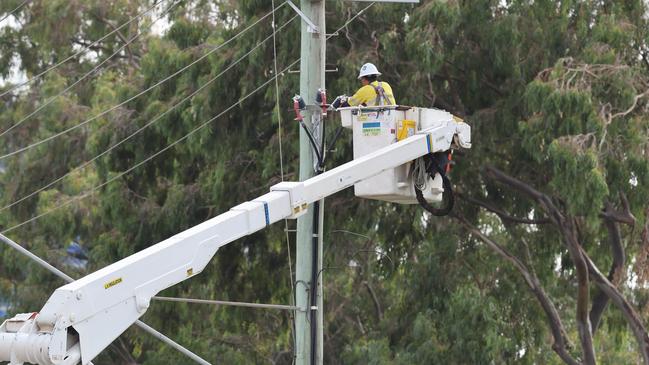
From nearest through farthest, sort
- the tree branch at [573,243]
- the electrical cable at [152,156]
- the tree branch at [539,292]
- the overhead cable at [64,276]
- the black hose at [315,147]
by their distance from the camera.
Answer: the overhead cable at [64,276] → the black hose at [315,147] → the electrical cable at [152,156] → the tree branch at [573,243] → the tree branch at [539,292]

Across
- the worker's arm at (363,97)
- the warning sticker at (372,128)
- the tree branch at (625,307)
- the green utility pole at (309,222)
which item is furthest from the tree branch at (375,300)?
the warning sticker at (372,128)

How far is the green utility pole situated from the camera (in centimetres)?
1666

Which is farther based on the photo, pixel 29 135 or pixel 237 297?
pixel 29 135

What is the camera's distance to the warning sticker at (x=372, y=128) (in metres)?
15.8

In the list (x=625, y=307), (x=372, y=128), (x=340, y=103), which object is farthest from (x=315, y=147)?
(x=625, y=307)

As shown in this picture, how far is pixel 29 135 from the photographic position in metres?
35.3

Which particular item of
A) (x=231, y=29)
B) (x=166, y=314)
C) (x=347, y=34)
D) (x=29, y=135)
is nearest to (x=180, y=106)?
(x=231, y=29)

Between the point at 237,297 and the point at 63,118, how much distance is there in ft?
24.9

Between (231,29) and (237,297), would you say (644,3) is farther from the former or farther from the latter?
(237,297)

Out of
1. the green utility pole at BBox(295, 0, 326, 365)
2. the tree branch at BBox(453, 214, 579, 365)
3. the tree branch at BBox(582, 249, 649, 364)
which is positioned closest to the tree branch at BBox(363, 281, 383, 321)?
the tree branch at BBox(453, 214, 579, 365)

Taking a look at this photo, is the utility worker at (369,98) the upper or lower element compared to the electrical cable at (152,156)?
lower

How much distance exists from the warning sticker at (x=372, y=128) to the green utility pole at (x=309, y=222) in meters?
0.80

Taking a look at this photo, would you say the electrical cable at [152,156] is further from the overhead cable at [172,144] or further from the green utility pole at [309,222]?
the green utility pole at [309,222]

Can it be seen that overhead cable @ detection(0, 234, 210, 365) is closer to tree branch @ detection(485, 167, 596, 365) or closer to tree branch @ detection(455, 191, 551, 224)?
tree branch @ detection(485, 167, 596, 365)
